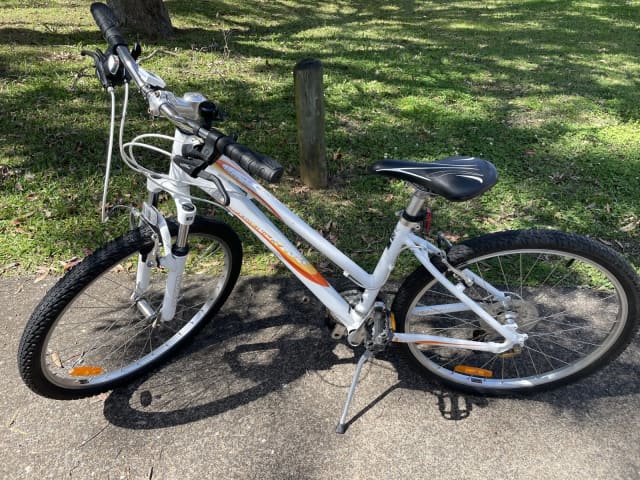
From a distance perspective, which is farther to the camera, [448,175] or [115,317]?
[115,317]

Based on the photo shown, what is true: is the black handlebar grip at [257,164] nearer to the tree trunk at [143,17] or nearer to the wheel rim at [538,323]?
the wheel rim at [538,323]

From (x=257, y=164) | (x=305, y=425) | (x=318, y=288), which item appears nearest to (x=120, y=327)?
(x=305, y=425)

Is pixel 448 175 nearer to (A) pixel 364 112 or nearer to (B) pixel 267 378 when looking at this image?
(B) pixel 267 378

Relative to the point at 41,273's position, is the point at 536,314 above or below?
above

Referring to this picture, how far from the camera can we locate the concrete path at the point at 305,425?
220 centimetres

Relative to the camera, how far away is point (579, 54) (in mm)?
7160

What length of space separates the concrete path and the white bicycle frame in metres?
0.44

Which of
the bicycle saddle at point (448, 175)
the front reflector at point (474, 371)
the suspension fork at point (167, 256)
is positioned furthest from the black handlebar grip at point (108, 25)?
the front reflector at point (474, 371)

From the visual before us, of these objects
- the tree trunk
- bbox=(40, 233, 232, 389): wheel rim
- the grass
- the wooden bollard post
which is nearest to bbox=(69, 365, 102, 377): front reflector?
bbox=(40, 233, 232, 389): wheel rim

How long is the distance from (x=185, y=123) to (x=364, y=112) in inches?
158

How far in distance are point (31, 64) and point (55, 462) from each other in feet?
18.8

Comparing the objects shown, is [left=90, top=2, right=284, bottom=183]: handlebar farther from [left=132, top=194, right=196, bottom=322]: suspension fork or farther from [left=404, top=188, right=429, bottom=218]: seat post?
[left=404, top=188, right=429, bottom=218]: seat post

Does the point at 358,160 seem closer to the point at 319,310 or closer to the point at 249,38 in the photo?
→ the point at 319,310

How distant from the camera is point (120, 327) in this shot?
2.86m
